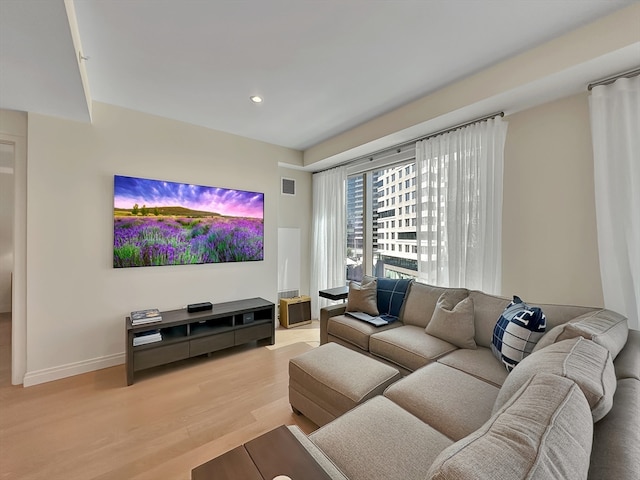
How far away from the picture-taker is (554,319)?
6.04 feet

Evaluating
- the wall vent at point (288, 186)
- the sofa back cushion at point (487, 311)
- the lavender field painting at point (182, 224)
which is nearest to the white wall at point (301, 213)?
the wall vent at point (288, 186)

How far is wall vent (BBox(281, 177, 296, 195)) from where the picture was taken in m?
4.24

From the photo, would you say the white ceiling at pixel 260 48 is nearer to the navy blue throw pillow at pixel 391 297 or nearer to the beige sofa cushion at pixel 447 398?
the navy blue throw pillow at pixel 391 297

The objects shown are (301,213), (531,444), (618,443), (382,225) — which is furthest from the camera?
(301,213)

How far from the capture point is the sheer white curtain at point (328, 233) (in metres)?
4.03

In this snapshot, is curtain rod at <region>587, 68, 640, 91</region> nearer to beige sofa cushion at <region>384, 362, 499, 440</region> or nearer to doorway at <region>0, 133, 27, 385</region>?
beige sofa cushion at <region>384, 362, 499, 440</region>

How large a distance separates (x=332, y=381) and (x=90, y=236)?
268 cm

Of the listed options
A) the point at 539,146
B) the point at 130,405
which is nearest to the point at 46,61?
the point at 130,405

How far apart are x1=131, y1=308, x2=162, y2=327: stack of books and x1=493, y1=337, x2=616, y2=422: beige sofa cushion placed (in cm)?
278

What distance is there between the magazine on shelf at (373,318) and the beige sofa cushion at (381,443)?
48.4 inches

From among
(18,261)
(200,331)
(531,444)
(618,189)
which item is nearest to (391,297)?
(618,189)

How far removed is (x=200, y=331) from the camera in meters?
2.90

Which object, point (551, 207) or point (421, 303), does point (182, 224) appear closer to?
point (421, 303)

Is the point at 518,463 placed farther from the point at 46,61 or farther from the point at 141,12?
the point at 46,61
